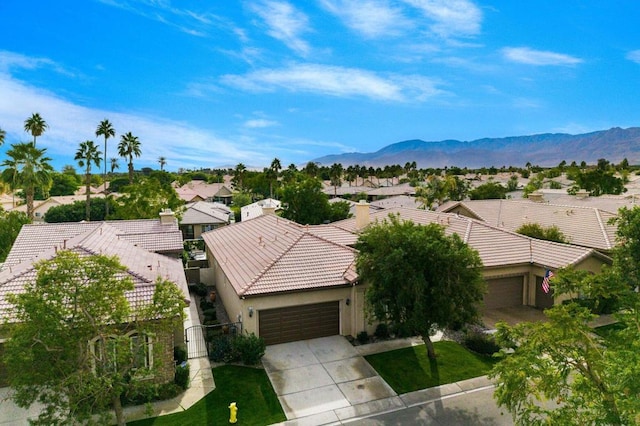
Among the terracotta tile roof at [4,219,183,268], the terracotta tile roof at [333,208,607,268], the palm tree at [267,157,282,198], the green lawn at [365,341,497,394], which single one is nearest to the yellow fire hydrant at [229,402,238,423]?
the green lawn at [365,341,497,394]

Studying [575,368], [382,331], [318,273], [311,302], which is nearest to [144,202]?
[318,273]

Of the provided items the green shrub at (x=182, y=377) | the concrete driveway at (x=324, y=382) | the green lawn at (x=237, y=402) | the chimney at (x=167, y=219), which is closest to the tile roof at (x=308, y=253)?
the concrete driveway at (x=324, y=382)

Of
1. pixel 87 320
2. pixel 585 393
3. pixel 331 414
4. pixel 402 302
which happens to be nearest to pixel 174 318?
pixel 87 320

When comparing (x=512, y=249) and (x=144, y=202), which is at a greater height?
(x=144, y=202)

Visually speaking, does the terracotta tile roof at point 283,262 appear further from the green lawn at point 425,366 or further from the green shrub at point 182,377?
the green lawn at point 425,366

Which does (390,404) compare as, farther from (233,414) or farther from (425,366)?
(233,414)

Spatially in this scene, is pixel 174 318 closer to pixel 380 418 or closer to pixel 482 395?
pixel 380 418

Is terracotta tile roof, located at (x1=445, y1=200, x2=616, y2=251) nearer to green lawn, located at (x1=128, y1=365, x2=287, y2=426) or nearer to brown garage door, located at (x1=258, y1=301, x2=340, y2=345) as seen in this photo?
brown garage door, located at (x1=258, y1=301, x2=340, y2=345)
